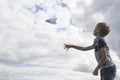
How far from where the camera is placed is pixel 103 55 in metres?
17.3

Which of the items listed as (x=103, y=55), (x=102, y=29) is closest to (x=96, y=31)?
(x=102, y=29)

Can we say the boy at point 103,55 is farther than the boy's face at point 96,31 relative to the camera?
No

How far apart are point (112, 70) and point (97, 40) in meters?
1.48

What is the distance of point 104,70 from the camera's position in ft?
57.4

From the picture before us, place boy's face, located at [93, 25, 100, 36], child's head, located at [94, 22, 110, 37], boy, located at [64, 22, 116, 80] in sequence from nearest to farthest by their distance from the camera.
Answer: boy, located at [64, 22, 116, 80] < child's head, located at [94, 22, 110, 37] < boy's face, located at [93, 25, 100, 36]

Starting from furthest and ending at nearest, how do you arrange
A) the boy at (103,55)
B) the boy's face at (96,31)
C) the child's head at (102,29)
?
1. the boy's face at (96,31)
2. the child's head at (102,29)
3. the boy at (103,55)

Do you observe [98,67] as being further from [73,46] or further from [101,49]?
[73,46]

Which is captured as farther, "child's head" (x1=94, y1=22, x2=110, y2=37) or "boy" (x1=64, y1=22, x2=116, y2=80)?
"child's head" (x1=94, y1=22, x2=110, y2=37)

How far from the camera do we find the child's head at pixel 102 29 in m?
17.8

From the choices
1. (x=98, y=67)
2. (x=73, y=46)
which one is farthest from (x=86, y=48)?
(x=98, y=67)

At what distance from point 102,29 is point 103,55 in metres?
1.25

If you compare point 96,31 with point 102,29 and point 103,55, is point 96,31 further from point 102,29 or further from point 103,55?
point 103,55

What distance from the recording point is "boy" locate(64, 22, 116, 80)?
17297 millimetres

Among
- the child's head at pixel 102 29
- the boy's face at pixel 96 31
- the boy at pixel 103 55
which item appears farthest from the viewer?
the boy's face at pixel 96 31
